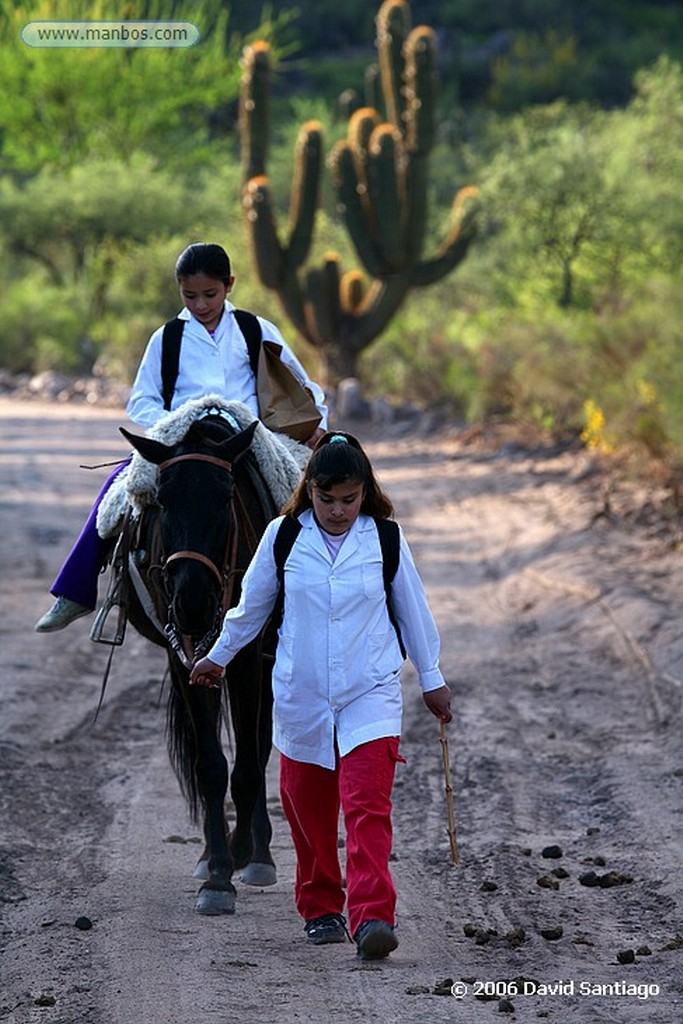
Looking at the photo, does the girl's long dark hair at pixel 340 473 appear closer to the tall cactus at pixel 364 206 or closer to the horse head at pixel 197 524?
the horse head at pixel 197 524

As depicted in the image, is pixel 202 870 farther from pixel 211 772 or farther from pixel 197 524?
pixel 197 524

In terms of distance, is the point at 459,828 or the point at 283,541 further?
the point at 459,828

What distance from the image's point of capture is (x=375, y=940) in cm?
Result: 498

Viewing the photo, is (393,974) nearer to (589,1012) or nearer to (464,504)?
(589,1012)

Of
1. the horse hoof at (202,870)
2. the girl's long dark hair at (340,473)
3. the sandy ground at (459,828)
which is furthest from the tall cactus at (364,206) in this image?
the girl's long dark hair at (340,473)

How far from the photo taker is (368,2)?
6688cm

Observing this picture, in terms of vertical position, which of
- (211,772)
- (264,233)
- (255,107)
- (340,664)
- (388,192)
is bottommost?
(211,772)

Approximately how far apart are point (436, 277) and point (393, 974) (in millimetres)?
20627

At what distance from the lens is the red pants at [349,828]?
5094 mm

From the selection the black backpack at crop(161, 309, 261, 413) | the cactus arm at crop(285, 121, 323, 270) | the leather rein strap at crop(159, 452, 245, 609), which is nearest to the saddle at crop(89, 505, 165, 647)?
the leather rein strap at crop(159, 452, 245, 609)

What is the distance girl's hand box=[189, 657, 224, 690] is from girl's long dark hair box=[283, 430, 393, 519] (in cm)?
57

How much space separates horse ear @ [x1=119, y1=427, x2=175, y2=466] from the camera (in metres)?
5.74

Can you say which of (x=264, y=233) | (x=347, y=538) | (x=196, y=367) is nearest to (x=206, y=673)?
(x=347, y=538)

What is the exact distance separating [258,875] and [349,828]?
44.4 inches
